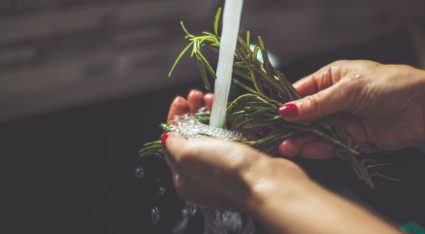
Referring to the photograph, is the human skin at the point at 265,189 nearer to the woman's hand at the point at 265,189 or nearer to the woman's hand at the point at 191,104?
the woman's hand at the point at 265,189

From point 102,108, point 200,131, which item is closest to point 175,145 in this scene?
point 200,131

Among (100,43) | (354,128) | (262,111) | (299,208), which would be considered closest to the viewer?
(299,208)

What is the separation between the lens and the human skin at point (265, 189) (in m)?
A: 0.63

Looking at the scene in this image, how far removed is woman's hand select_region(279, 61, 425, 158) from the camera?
2.46 feet

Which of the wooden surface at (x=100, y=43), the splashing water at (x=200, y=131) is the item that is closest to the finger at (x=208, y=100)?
the splashing water at (x=200, y=131)

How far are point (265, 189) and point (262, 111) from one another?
0.50ft

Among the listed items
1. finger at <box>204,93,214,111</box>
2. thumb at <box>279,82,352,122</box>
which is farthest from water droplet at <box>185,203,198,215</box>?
thumb at <box>279,82,352,122</box>

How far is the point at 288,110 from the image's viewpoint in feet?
2.37

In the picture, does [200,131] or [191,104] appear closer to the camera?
[200,131]

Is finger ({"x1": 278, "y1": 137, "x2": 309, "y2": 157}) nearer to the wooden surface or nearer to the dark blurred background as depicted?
the dark blurred background

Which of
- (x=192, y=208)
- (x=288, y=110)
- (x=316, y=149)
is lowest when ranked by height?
(x=192, y=208)

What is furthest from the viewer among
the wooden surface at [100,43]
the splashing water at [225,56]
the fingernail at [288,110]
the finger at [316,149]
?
the wooden surface at [100,43]

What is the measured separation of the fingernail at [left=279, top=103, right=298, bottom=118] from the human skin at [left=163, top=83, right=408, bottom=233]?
0.08 m

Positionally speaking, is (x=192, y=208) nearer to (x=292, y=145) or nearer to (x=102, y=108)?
(x=292, y=145)
